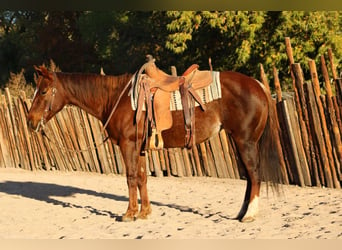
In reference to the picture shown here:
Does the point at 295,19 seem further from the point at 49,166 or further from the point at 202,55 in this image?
the point at 49,166

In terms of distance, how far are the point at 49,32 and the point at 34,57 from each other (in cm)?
131

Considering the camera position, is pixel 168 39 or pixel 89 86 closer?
pixel 89 86

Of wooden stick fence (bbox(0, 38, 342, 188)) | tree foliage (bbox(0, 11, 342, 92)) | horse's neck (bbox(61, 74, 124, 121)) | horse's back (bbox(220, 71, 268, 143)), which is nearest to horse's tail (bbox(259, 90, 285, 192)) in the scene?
horse's back (bbox(220, 71, 268, 143))

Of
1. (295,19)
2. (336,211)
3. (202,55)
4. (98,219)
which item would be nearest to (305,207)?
(336,211)

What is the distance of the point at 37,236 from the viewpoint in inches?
206

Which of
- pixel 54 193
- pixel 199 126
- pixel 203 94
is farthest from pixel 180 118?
pixel 54 193

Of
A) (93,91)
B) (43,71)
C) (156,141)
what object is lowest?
(156,141)

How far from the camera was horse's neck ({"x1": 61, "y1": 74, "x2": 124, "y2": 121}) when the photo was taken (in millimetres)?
5789

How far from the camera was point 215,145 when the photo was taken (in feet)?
27.2

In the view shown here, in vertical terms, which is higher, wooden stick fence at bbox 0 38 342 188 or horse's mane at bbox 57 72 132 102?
horse's mane at bbox 57 72 132 102

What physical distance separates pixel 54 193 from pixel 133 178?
108 inches

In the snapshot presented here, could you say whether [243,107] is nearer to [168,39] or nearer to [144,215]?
[144,215]

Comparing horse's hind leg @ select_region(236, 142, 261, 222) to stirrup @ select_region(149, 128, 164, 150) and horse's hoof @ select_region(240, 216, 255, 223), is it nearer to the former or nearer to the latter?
horse's hoof @ select_region(240, 216, 255, 223)

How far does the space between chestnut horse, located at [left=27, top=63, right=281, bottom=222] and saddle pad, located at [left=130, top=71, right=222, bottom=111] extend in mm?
58
